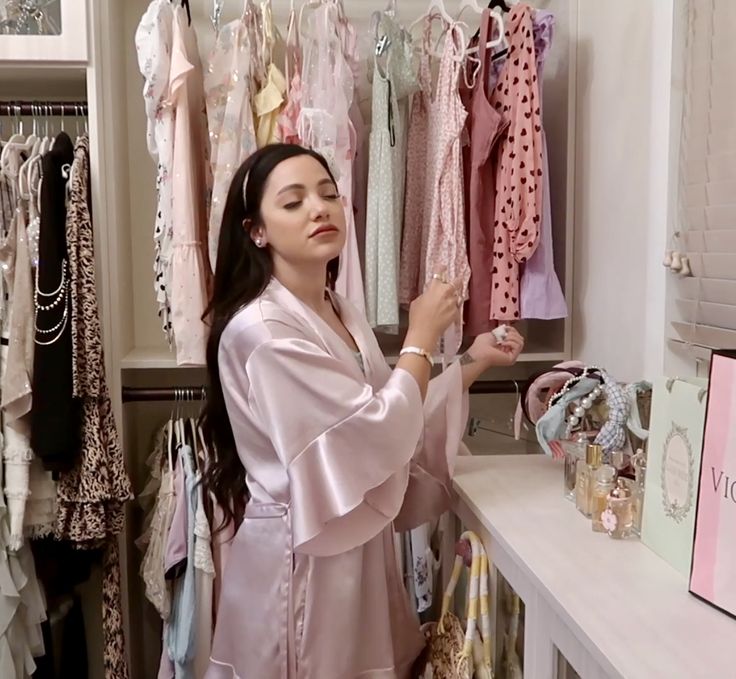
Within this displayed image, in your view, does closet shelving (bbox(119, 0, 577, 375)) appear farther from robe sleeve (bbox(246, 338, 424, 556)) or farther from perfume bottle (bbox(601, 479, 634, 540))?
perfume bottle (bbox(601, 479, 634, 540))

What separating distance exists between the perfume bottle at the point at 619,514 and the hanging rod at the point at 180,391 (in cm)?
79

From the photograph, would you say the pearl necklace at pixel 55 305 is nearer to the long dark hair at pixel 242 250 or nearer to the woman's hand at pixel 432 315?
the long dark hair at pixel 242 250

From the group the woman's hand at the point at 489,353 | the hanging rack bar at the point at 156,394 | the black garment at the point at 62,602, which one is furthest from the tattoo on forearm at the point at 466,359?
the black garment at the point at 62,602

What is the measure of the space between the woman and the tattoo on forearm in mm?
50

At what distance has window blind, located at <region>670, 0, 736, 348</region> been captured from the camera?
1.29m

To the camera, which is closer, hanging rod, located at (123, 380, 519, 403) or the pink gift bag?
the pink gift bag

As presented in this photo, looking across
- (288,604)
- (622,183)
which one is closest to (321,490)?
(288,604)

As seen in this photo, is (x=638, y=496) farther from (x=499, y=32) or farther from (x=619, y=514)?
(x=499, y=32)

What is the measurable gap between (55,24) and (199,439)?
3.23ft

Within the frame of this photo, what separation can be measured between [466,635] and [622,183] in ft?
3.26

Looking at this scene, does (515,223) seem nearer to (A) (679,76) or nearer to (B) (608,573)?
(A) (679,76)

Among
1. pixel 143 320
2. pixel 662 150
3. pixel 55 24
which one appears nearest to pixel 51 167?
pixel 55 24

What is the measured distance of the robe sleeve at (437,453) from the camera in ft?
4.85

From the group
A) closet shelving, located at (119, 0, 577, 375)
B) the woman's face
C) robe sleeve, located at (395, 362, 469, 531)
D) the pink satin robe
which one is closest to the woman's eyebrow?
the woman's face
